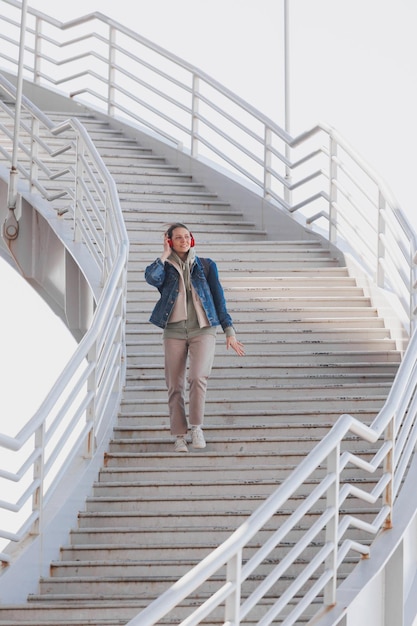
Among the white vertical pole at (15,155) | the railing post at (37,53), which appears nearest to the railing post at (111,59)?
the railing post at (37,53)

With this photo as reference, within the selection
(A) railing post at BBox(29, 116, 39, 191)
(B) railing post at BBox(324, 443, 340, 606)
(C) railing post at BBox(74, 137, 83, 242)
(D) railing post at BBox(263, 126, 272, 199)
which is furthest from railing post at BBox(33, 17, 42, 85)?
(B) railing post at BBox(324, 443, 340, 606)

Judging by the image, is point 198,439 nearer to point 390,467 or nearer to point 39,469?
point 39,469

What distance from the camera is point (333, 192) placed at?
1178 cm

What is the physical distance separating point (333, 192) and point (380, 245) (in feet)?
3.76

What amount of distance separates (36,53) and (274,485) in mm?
8628

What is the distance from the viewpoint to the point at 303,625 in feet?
22.1

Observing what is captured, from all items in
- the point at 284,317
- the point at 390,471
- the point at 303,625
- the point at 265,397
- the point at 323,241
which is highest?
the point at 323,241

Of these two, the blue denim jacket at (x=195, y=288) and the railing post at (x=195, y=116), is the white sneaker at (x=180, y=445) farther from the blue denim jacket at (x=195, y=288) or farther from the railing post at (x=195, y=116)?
the railing post at (x=195, y=116)

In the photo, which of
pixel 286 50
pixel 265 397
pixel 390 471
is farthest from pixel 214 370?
pixel 286 50

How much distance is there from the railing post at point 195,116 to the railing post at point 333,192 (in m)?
2.33

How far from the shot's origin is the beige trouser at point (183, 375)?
8.55 m

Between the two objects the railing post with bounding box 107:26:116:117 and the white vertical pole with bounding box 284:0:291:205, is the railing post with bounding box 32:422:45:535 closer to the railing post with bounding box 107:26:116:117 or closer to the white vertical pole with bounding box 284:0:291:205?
the white vertical pole with bounding box 284:0:291:205

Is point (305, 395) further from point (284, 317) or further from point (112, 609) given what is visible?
point (112, 609)

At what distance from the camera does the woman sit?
28.1 ft
